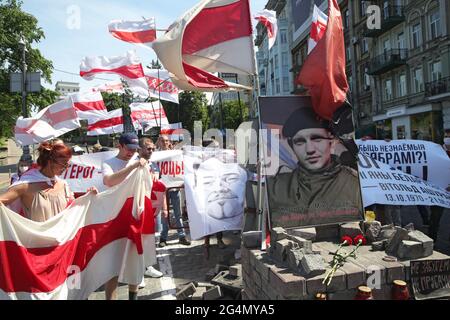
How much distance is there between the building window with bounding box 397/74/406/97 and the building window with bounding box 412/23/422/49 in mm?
2623

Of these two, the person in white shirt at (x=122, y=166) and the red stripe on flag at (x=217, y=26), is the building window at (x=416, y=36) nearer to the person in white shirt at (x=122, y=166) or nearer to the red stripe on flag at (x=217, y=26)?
the red stripe on flag at (x=217, y=26)

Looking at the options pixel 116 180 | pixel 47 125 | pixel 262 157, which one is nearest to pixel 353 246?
pixel 262 157

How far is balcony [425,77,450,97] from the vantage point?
2523cm

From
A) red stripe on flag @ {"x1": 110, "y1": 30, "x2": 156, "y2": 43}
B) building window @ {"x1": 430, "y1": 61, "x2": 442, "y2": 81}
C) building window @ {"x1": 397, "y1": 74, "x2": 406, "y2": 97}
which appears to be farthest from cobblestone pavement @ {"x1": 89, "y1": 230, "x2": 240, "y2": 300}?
building window @ {"x1": 397, "y1": 74, "x2": 406, "y2": 97}

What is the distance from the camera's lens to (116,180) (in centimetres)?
440

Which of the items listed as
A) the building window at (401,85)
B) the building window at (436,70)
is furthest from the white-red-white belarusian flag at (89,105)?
the building window at (401,85)

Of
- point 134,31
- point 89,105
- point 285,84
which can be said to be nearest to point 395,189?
point 134,31

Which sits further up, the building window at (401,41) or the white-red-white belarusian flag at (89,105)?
the building window at (401,41)

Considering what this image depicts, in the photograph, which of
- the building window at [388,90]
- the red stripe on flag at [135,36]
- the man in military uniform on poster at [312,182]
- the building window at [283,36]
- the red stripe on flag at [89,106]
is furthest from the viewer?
the building window at [283,36]

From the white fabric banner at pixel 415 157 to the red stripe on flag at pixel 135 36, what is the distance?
6.41 meters

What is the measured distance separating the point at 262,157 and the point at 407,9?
30.9 m

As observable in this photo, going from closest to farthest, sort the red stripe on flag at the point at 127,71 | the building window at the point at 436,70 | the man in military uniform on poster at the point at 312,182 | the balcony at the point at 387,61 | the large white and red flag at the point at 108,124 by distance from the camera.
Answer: the man in military uniform on poster at the point at 312,182 → the red stripe on flag at the point at 127,71 → the large white and red flag at the point at 108,124 → the building window at the point at 436,70 → the balcony at the point at 387,61

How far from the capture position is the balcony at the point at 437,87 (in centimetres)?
2523
